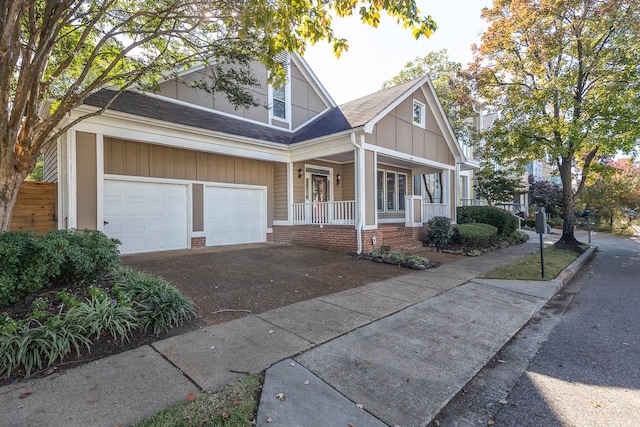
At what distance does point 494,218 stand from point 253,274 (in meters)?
11.7

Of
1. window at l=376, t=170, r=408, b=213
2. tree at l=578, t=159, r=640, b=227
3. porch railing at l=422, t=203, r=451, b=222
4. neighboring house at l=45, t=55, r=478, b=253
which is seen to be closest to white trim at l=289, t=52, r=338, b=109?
neighboring house at l=45, t=55, r=478, b=253

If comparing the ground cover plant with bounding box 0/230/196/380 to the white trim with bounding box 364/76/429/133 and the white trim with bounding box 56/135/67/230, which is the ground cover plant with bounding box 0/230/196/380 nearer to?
the white trim with bounding box 56/135/67/230

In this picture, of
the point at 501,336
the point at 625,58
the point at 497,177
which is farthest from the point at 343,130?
the point at 497,177

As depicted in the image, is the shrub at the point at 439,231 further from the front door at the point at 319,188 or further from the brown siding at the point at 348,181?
the front door at the point at 319,188

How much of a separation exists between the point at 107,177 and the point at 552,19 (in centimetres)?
1468

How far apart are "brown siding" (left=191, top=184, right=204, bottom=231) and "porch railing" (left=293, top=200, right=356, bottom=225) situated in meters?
3.28

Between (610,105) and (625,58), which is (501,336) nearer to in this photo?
(610,105)

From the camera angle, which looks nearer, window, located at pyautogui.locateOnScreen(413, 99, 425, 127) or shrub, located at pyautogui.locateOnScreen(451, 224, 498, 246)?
shrub, located at pyautogui.locateOnScreen(451, 224, 498, 246)

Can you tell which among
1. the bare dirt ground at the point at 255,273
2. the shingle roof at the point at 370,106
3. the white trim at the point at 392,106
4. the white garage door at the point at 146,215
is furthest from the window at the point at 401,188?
the white garage door at the point at 146,215

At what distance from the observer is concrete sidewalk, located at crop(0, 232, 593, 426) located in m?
2.52

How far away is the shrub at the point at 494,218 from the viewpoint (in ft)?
46.4

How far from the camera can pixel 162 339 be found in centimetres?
371

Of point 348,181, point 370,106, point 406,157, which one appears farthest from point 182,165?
point 406,157

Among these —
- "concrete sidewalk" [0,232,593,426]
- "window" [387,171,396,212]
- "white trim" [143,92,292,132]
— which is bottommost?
"concrete sidewalk" [0,232,593,426]
